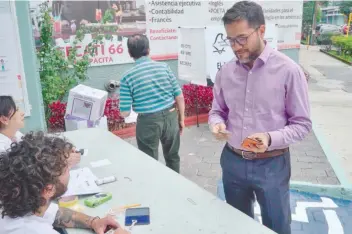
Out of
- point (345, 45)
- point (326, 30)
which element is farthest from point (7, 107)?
point (326, 30)

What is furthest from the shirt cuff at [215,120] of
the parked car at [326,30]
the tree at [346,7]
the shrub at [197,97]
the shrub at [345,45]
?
the tree at [346,7]

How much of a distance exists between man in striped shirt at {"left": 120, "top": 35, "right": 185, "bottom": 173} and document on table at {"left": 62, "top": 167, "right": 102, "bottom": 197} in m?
0.86

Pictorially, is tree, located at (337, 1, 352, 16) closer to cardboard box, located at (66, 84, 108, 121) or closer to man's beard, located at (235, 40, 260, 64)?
cardboard box, located at (66, 84, 108, 121)

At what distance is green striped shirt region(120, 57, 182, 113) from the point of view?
2795 millimetres

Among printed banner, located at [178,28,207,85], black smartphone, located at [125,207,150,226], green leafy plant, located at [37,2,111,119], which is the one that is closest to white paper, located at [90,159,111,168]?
black smartphone, located at [125,207,150,226]

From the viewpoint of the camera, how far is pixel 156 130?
2.87 meters

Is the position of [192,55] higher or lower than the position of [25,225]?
higher

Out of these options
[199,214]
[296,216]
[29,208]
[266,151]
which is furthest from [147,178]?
[296,216]

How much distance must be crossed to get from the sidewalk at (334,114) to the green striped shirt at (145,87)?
190 cm

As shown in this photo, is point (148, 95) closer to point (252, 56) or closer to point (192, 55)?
point (252, 56)

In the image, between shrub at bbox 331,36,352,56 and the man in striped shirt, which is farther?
shrub at bbox 331,36,352,56

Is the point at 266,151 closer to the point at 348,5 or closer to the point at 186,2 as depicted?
the point at 186,2

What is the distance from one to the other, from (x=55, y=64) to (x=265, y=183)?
3.78m

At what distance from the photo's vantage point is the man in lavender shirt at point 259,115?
1.64 m
